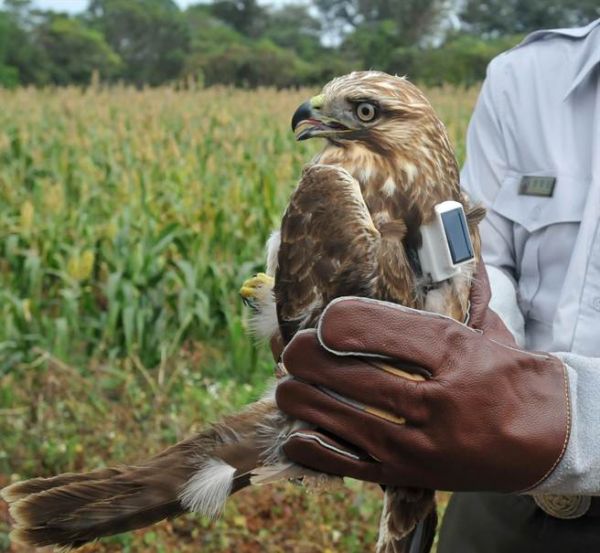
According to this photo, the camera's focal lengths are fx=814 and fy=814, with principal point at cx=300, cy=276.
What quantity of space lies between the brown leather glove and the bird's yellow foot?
1.75 ft

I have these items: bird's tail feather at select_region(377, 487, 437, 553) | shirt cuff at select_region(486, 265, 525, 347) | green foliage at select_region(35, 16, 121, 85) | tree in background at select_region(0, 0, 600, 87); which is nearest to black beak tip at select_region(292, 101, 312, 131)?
shirt cuff at select_region(486, 265, 525, 347)

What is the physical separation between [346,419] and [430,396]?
220 millimetres

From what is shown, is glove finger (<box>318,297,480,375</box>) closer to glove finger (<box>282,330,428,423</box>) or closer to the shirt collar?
glove finger (<box>282,330,428,423</box>)

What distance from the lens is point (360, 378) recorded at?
188 cm

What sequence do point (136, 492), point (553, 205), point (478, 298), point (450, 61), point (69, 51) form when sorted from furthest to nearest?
point (69, 51), point (450, 61), point (553, 205), point (478, 298), point (136, 492)

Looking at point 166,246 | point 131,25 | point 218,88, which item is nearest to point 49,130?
point 166,246

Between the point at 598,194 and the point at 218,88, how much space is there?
62.0 ft

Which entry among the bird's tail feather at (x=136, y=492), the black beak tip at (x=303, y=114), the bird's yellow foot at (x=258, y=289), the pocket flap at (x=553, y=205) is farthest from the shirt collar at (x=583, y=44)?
the bird's tail feather at (x=136, y=492)

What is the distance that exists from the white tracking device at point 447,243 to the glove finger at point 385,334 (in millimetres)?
206

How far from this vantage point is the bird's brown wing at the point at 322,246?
2.07 meters

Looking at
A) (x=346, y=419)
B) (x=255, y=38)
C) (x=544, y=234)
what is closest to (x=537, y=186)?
(x=544, y=234)

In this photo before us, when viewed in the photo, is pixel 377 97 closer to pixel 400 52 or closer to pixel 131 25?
pixel 400 52

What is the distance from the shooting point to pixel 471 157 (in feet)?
8.90

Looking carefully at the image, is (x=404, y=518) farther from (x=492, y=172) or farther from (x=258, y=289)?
(x=492, y=172)
